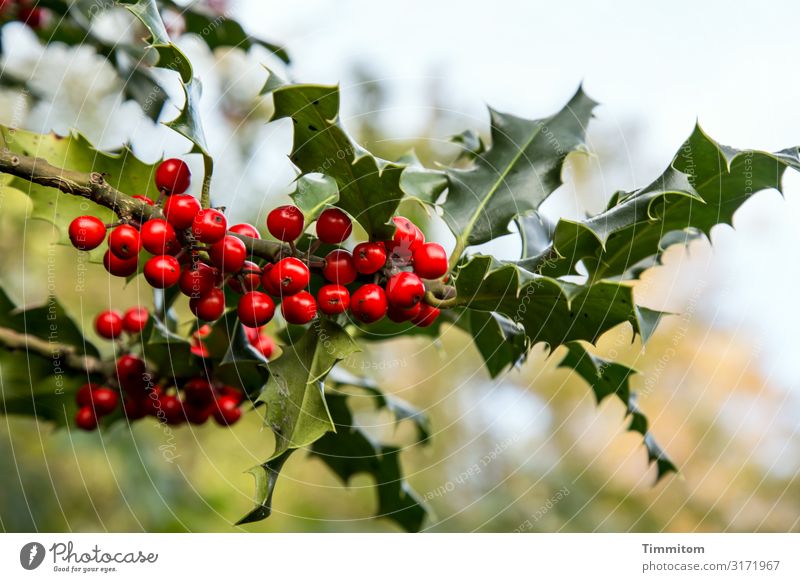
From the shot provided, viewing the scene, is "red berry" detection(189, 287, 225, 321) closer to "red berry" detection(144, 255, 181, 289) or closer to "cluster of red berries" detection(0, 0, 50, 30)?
"red berry" detection(144, 255, 181, 289)

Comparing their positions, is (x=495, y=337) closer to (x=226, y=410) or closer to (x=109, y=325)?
(x=226, y=410)

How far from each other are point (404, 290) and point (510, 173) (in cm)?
31

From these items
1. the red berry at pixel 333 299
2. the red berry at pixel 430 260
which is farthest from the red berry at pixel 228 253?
the red berry at pixel 430 260

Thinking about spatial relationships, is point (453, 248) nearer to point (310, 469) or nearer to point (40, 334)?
point (40, 334)

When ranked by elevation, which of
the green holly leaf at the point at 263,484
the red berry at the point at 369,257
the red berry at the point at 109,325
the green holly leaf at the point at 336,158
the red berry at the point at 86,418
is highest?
the green holly leaf at the point at 336,158

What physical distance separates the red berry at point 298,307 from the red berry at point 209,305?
9cm

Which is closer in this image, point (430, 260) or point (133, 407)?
point (430, 260)

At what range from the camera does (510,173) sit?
1087 millimetres

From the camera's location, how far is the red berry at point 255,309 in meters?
0.88

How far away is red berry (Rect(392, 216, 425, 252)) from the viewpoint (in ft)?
3.01
